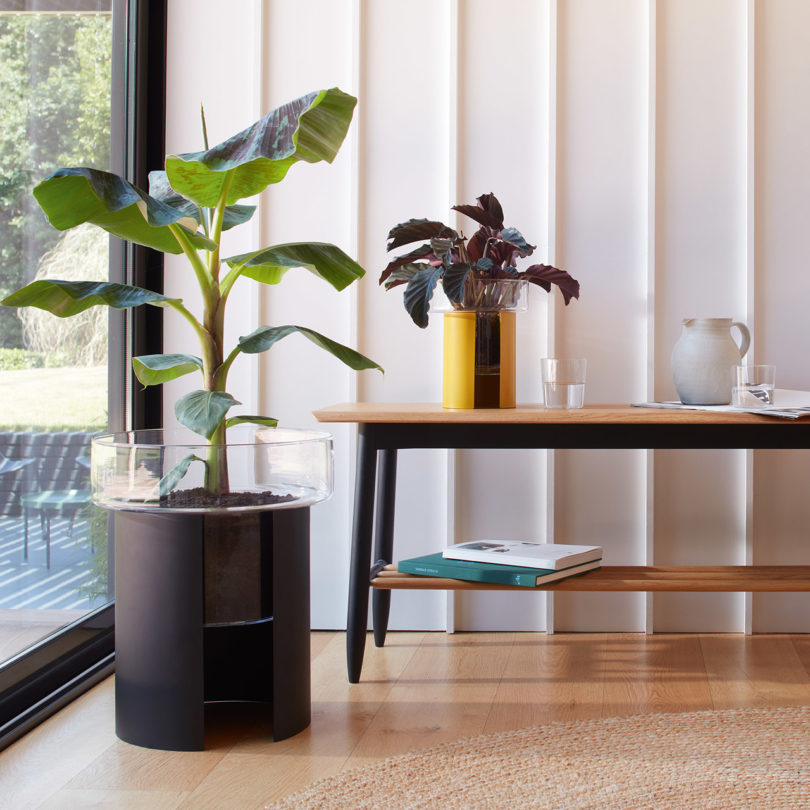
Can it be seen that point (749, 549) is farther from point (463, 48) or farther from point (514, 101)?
point (463, 48)

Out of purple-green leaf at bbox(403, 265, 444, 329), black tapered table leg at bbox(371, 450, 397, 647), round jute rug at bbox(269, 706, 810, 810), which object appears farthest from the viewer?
black tapered table leg at bbox(371, 450, 397, 647)

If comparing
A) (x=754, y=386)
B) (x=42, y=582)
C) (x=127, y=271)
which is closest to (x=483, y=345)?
(x=754, y=386)

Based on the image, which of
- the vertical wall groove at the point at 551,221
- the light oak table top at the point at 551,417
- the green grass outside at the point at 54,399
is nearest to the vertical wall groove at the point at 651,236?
the vertical wall groove at the point at 551,221

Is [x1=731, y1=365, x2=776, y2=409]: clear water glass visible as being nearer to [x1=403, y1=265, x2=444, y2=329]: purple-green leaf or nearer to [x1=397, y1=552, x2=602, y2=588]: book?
[x1=397, y1=552, x2=602, y2=588]: book

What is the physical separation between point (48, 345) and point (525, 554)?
1164 mm

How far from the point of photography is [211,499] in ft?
5.81

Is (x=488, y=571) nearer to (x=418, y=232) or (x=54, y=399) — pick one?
(x=418, y=232)

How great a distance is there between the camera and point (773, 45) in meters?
2.51

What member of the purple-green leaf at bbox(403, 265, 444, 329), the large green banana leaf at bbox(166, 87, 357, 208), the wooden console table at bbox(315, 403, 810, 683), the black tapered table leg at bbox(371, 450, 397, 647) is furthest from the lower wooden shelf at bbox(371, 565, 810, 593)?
the large green banana leaf at bbox(166, 87, 357, 208)

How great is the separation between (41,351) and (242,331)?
661 mm

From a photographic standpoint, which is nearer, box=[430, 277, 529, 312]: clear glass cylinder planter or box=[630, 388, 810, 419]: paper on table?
box=[630, 388, 810, 419]: paper on table

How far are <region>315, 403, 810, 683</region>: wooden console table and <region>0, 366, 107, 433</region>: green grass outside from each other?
605 millimetres

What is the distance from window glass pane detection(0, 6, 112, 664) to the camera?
6.29 feet

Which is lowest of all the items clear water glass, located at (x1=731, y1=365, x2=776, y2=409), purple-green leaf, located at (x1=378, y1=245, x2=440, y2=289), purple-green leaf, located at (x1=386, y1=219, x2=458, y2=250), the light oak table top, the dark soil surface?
the dark soil surface
